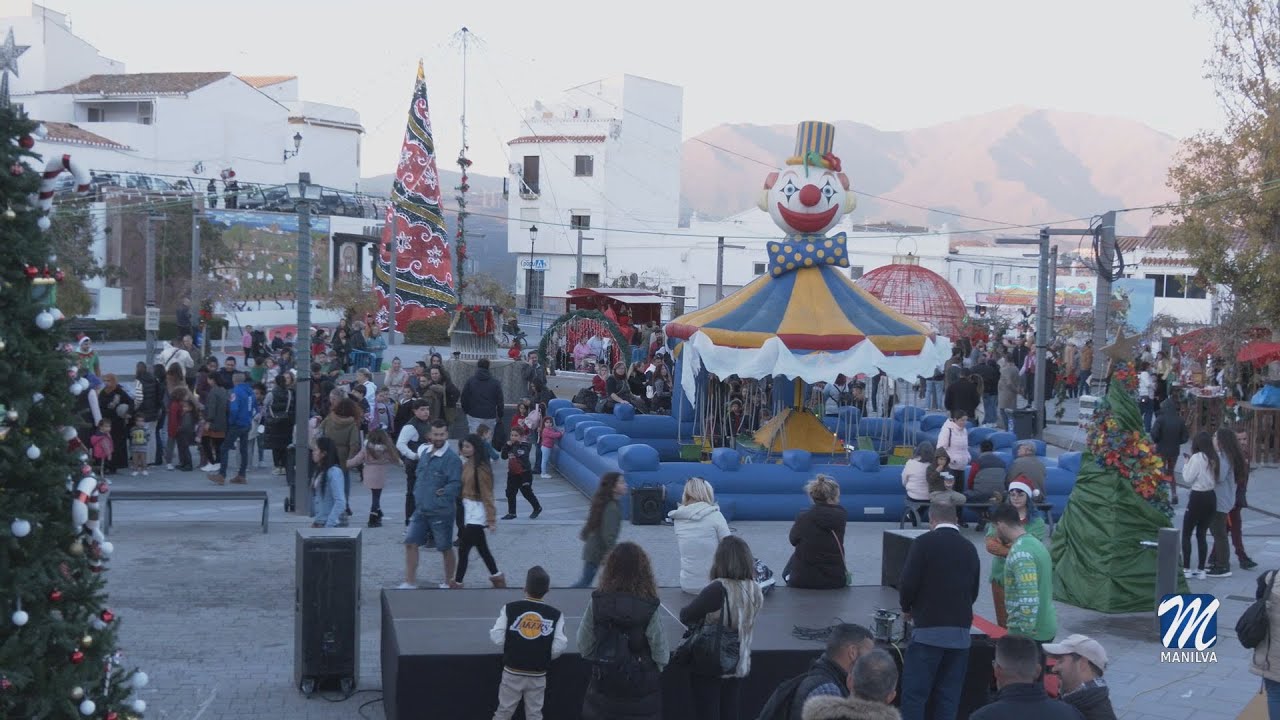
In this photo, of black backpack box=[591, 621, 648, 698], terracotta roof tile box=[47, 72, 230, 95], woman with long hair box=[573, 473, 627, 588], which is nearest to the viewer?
black backpack box=[591, 621, 648, 698]

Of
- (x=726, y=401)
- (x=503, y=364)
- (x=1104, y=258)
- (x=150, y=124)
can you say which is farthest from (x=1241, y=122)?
(x=150, y=124)

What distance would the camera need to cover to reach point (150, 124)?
186 feet

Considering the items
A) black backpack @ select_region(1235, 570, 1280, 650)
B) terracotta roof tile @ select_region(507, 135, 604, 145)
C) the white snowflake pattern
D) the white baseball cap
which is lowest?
black backpack @ select_region(1235, 570, 1280, 650)

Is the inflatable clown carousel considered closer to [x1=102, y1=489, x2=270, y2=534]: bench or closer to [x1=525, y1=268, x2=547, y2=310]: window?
[x1=102, y1=489, x2=270, y2=534]: bench

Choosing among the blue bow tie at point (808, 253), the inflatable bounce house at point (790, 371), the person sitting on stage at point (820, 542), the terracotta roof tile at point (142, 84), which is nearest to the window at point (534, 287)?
the terracotta roof tile at point (142, 84)

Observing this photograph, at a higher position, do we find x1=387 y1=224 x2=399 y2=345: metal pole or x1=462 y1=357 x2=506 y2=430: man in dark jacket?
x1=387 y1=224 x2=399 y2=345: metal pole

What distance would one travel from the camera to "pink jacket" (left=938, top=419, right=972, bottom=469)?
15883 millimetres

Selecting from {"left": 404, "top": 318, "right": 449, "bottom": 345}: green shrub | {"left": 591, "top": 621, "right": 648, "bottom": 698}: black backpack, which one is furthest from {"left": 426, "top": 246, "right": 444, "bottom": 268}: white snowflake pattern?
{"left": 591, "top": 621, "right": 648, "bottom": 698}: black backpack

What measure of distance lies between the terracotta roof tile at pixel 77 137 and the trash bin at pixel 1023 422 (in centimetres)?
3527

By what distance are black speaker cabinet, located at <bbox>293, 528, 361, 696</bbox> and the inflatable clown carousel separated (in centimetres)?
867

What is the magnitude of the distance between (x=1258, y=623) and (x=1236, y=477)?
6306mm

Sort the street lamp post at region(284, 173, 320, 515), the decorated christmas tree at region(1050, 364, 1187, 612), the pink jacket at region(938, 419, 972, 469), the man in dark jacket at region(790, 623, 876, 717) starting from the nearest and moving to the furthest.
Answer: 1. the man in dark jacket at region(790, 623, 876, 717)
2. the decorated christmas tree at region(1050, 364, 1187, 612)
3. the street lamp post at region(284, 173, 320, 515)
4. the pink jacket at region(938, 419, 972, 469)

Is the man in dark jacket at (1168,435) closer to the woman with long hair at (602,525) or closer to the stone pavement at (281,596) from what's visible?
the stone pavement at (281,596)

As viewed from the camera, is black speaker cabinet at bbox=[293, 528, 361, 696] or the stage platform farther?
black speaker cabinet at bbox=[293, 528, 361, 696]
